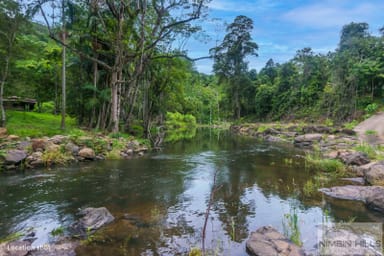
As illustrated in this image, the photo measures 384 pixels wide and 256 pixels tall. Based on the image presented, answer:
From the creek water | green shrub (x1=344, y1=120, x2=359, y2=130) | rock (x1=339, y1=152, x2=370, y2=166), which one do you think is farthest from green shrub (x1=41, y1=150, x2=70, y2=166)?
green shrub (x1=344, y1=120, x2=359, y2=130)

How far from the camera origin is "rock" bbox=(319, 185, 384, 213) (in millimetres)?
5223

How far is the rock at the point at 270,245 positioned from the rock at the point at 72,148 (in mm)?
8624

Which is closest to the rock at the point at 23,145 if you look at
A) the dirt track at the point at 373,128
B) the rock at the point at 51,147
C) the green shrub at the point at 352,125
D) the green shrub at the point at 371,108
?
the rock at the point at 51,147

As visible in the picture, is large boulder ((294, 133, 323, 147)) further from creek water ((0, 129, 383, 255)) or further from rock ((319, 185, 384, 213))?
rock ((319, 185, 384, 213))

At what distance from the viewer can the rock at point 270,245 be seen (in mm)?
3428

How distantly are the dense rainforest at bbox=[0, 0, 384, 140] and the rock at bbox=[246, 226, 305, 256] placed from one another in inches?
473

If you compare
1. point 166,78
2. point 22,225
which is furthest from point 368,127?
point 22,225

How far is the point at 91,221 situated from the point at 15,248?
1.15 meters

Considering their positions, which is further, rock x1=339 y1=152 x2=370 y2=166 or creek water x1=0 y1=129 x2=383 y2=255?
rock x1=339 y1=152 x2=370 y2=166

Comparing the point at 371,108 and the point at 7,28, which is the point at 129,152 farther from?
the point at 371,108

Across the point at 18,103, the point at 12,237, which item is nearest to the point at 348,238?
the point at 12,237

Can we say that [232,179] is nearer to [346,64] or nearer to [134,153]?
[134,153]

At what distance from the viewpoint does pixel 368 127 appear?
2000cm

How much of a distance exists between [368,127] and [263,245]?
2140cm
